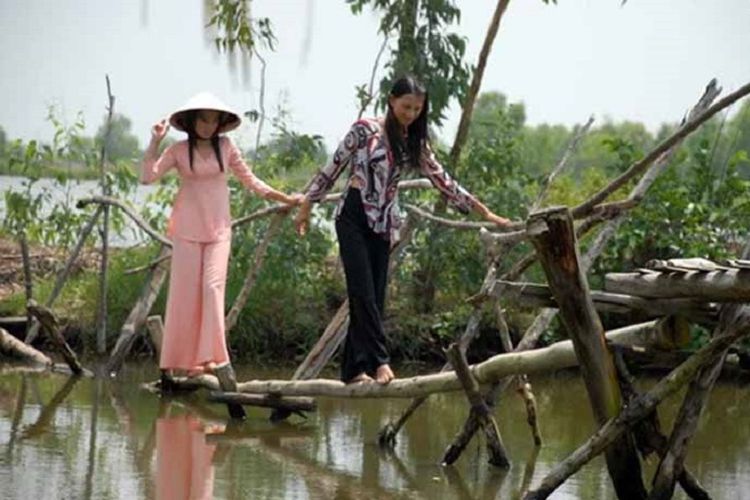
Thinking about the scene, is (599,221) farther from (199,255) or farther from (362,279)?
(199,255)

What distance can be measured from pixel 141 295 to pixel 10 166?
8.20 feet

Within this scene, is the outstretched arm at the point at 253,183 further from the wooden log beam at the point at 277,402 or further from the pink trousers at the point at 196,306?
the wooden log beam at the point at 277,402

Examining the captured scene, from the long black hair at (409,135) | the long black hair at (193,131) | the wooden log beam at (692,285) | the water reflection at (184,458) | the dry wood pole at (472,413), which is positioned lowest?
the water reflection at (184,458)

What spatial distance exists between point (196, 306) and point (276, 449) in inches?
59.2

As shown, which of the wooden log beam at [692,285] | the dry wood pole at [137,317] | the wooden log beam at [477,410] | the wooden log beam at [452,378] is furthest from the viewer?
the dry wood pole at [137,317]

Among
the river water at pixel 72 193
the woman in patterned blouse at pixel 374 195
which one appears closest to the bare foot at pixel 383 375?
the woman in patterned blouse at pixel 374 195

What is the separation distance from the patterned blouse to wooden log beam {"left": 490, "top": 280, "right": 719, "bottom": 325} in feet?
3.72

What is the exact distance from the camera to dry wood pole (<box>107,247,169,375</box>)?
1278 cm

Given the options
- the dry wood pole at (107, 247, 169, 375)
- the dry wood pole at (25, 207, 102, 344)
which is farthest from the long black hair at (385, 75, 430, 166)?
the dry wood pole at (25, 207, 102, 344)

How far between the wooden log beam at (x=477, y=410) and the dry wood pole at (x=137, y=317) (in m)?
3.85

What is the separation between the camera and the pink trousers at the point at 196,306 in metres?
10.8

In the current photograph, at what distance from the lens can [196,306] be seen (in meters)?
11.0

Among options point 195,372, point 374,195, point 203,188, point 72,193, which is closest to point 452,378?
point 374,195

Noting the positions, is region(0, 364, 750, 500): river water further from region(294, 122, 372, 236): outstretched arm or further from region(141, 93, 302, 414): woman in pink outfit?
region(294, 122, 372, 236): outstretched arm
